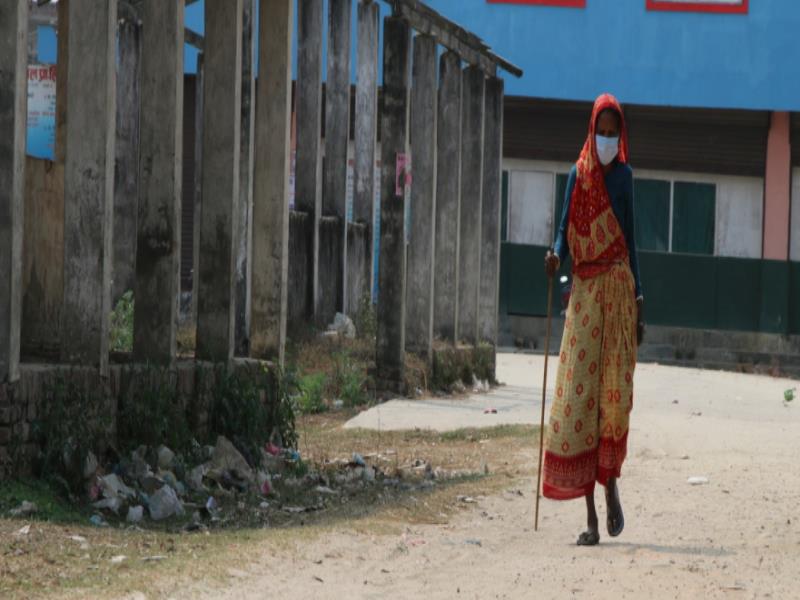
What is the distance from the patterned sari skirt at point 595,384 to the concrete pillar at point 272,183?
303 cm

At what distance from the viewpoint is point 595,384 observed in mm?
8047

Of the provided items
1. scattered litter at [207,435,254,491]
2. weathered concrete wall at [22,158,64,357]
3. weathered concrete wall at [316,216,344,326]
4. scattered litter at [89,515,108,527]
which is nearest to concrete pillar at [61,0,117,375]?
weathered concrete wall at [22,158,64,357]

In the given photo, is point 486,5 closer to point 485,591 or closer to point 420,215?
point 420,215

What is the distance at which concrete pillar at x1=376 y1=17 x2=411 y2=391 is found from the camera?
1522 cm

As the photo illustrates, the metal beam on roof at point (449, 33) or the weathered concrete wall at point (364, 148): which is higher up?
the metal beam on roof at point (449, 33)

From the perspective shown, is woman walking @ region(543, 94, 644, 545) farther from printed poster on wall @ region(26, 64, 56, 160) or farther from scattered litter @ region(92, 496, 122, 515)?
printed poster on wall @ region(26, 64, 56, 160)

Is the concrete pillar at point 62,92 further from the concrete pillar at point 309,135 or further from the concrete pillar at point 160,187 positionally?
the concrete pillar at point 309,135

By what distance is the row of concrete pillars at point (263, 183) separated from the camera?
8.55 metres

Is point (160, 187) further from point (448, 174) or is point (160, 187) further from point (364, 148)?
point (364, 148)

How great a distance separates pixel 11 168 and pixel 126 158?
9231 mm

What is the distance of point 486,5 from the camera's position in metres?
27.4

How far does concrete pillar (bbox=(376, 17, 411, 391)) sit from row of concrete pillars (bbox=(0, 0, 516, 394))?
2cm

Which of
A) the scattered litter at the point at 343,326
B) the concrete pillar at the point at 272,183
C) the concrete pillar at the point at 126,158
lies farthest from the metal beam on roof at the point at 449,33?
the concrete pillar at the point at 272,183

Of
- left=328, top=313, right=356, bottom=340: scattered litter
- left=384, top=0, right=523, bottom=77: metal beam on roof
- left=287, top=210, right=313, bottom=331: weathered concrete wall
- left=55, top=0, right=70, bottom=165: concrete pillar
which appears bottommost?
left=328, top=313, right=356, bottom=340: scattered litter
